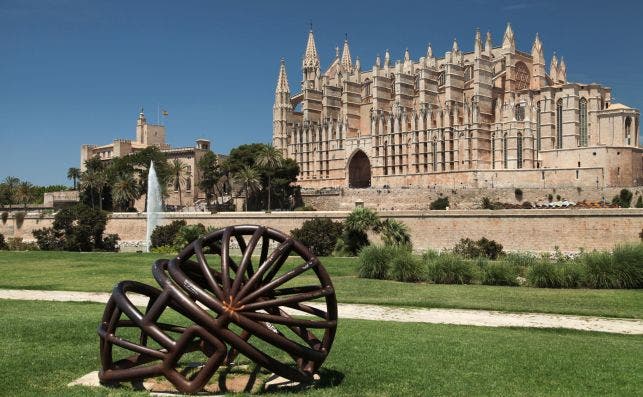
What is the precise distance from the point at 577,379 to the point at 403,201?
52.1 metres

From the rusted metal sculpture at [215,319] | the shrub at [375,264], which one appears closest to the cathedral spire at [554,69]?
the shrub at [375,264]

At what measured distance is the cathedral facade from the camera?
5903cm

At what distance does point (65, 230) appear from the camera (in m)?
45.7

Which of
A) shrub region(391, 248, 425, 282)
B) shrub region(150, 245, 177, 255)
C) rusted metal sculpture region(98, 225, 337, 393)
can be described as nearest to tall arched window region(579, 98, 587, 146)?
shrub region(150, 245, 177, 255)

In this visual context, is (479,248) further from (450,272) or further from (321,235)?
(450,272)

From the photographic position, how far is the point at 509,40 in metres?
73.2

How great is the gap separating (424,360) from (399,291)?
11912 mm

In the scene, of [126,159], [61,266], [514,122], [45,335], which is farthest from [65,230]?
[514,122]

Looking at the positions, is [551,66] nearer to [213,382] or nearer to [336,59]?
[336,59]

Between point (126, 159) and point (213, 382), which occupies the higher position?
point (126, 159)

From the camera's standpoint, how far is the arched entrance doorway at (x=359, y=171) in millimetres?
78250

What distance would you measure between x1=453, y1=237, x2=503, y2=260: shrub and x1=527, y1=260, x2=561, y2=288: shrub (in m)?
9.77

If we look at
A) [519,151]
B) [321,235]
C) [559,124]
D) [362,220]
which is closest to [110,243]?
[321,235]

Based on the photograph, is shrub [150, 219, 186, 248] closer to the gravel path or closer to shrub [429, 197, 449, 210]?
shrub [429, 197, 449, 210]
